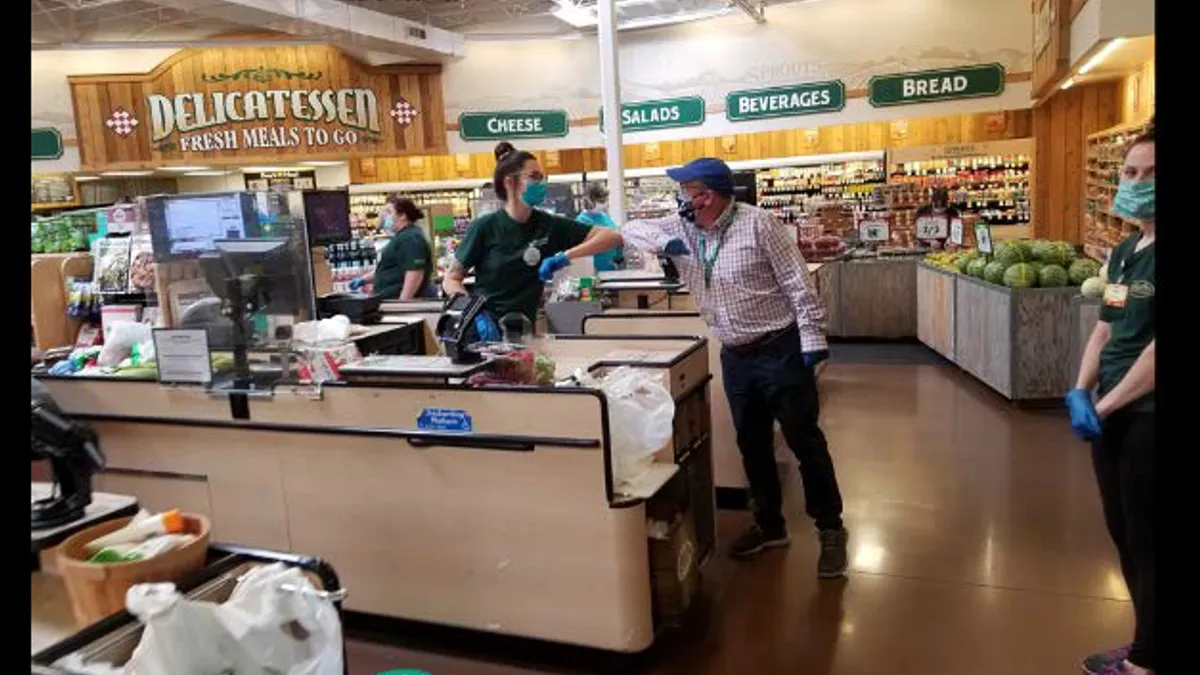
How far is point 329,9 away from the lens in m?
9.21

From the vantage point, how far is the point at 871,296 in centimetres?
884

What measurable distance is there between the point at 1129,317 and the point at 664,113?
9833mm

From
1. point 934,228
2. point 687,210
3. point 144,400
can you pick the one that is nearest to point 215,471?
point 144,400

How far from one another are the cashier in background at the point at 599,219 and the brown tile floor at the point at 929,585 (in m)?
1.79

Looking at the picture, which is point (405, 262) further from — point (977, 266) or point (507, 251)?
point (977, 266)

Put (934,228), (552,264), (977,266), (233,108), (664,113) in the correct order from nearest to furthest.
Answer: (552,264), (977,266), (934,228), (233,108), (664,113)

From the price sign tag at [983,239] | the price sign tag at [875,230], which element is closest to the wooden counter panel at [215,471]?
the price sign tag at [983,239]

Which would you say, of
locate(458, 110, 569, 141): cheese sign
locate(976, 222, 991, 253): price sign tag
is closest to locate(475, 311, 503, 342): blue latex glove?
locate(976, 222, 991, 253): price sign tag

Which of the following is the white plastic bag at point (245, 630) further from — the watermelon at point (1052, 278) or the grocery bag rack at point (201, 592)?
the watermelon at point (1052, 278)

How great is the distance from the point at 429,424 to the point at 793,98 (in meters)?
9.31

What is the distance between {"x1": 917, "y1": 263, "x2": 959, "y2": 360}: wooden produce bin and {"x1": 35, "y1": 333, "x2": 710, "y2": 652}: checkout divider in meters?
4.48

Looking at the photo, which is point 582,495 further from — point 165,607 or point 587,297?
point 587,297

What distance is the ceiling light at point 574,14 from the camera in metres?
10.3

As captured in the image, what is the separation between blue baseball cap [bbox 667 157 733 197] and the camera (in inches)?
132
